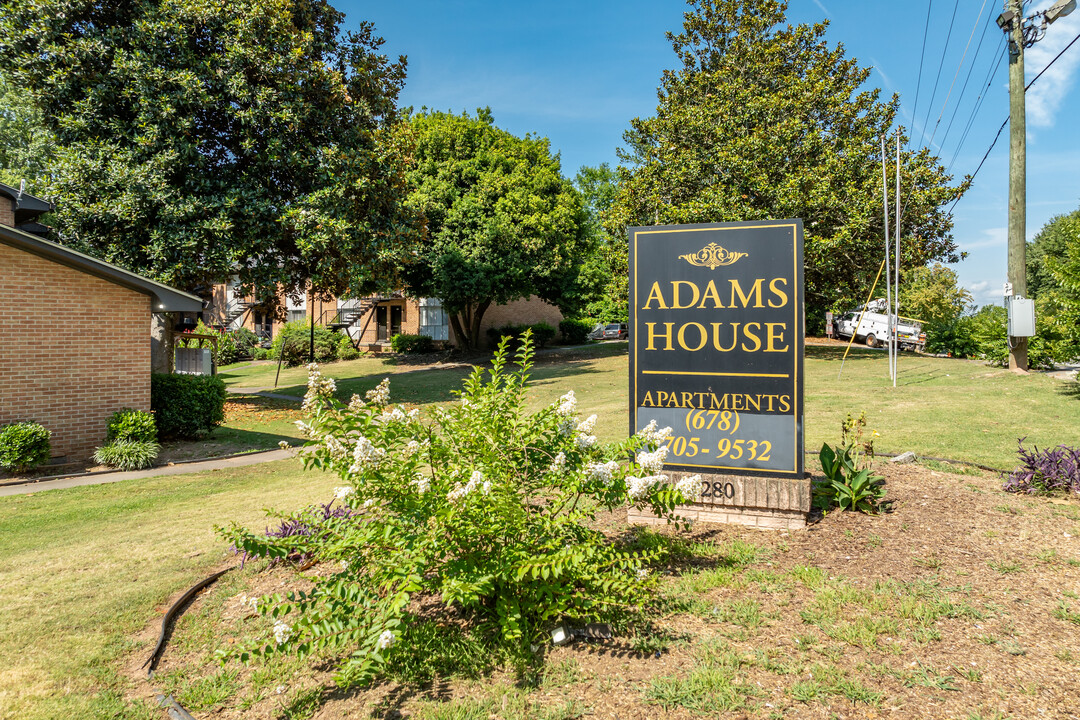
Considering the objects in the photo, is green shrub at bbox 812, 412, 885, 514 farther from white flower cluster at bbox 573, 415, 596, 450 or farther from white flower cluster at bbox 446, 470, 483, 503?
white flower cluster at bbox 446, 470, 483, 503

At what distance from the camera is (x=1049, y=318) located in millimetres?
15891

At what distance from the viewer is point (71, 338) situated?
9781 mm

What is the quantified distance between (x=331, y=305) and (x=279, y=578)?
35.4m

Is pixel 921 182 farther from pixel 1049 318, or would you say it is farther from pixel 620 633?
pixel 620 633

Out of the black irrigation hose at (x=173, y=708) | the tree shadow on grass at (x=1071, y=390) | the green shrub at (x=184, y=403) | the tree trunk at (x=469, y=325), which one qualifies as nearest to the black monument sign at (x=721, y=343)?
the black irrigation hose at (x=173, y=708)

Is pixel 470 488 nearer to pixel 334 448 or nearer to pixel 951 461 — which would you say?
pixel 334 448

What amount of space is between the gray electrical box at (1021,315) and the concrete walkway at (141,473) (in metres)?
16.6

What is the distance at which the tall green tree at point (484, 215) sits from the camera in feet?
81.9

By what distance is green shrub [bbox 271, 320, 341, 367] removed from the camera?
30.2m

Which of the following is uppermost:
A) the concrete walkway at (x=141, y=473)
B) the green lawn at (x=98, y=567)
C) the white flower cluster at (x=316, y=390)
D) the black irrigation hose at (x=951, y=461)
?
the white flower cluster at (x=316, y=390)

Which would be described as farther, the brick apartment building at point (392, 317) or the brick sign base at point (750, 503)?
the brick apartment building at point (392, 317)

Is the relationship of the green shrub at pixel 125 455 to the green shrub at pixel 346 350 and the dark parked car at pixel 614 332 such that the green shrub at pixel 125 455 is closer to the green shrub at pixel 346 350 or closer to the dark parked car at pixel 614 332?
the green shrub at pixel 346 350

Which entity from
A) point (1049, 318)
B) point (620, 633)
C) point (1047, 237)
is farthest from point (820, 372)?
point (1047, 237)

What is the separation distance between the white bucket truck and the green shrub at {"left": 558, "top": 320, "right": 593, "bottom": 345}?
49.7ft
